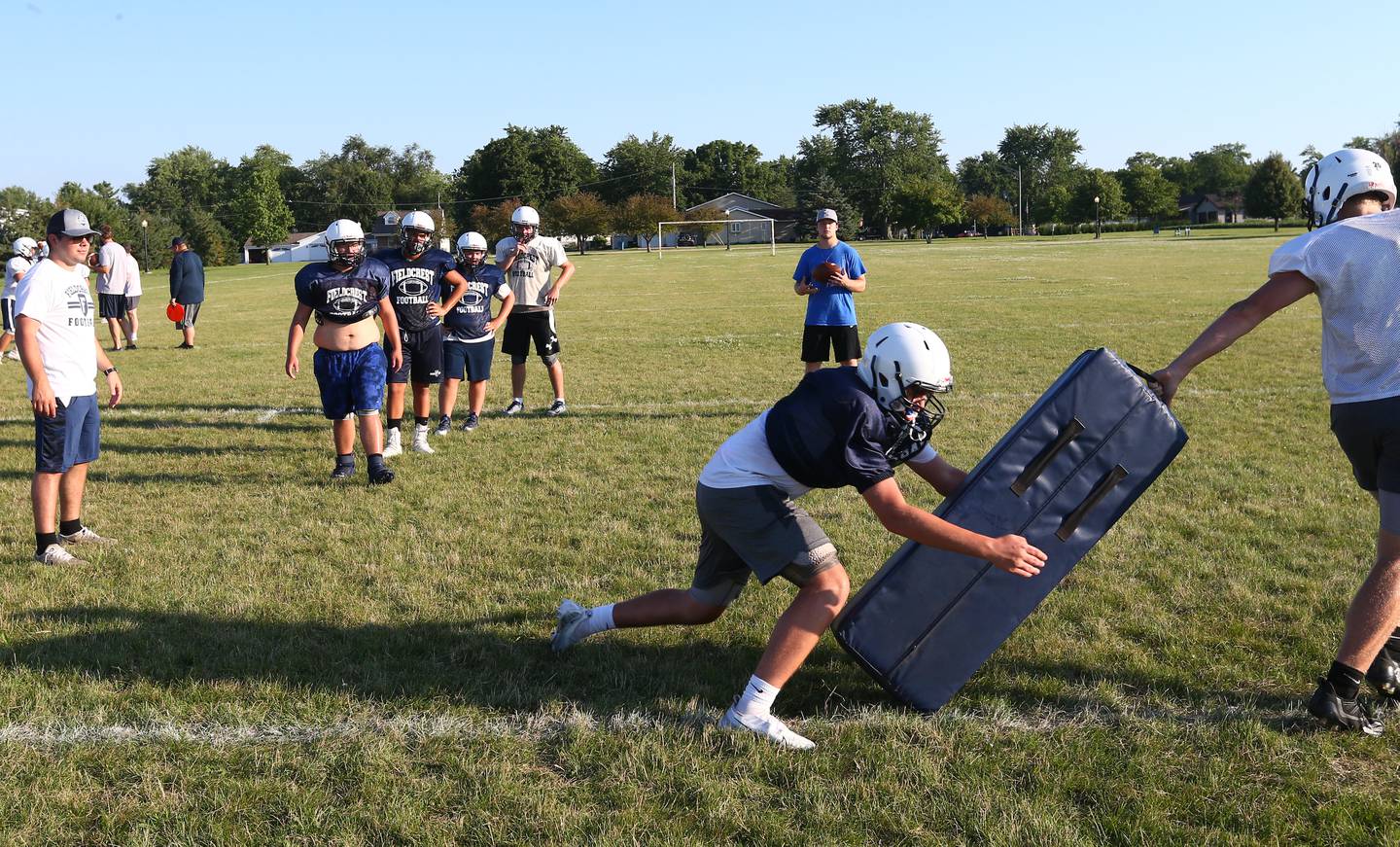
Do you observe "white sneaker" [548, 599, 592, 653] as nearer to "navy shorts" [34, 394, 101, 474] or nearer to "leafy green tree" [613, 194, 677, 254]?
"navy shorts" [34, 394, 101, 474]

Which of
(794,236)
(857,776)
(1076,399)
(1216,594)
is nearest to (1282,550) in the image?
(1216,594)

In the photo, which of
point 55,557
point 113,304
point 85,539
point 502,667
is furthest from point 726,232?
point 502,667

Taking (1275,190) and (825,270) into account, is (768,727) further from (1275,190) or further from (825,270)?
(1275,190)

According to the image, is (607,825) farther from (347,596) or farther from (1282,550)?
(1282,550)

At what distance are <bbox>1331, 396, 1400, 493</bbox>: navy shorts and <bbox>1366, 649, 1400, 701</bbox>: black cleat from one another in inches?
25.2

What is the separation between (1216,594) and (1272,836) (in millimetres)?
2153

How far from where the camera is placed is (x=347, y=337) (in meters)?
7.25

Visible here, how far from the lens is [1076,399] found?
3580mm

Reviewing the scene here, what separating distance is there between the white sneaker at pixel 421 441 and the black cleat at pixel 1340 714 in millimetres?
6547

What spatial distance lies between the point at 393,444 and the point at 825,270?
414 centimetres

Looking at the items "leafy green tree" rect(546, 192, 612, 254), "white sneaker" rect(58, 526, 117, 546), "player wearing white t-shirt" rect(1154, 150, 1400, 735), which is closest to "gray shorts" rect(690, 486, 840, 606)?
"player wearing white t-shirt" rect(1154, 150, 1400, 735)

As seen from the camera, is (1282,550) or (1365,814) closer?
(1365,814)

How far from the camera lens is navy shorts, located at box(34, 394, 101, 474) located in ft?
18.0

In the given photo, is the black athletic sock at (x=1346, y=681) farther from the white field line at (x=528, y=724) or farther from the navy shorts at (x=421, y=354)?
the navy shorts at (x=421, y=354)
